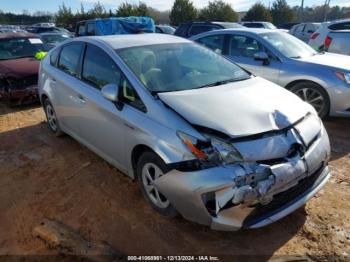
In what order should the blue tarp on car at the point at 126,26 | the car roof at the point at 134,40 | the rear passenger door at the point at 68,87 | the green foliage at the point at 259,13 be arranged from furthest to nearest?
the green foliage at the point at 259,13, the blue tarp on car at the point at 126,26, the rear passenger door at the point at 68,87, the car roof at the point at 134,40

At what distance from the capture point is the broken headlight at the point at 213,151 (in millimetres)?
2516

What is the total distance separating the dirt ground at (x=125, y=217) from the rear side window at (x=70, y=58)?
1.19 metres

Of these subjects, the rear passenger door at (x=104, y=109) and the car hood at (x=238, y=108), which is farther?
the rear passenger door at (x=104, y=109)

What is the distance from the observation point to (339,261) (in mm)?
2572

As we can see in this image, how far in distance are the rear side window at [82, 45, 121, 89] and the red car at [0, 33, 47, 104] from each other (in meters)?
3.44

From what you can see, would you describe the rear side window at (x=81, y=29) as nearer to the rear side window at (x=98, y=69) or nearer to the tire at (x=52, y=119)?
the tire at (x=52, y=119)

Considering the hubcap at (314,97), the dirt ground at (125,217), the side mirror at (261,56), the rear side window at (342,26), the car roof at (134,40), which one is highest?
the car roof at (134,40)

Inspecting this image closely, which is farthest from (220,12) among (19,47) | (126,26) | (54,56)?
(54,56)

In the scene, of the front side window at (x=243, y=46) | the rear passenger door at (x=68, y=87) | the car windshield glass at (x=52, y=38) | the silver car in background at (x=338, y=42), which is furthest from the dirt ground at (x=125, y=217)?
the car windshield glass at (x=52, y=38)

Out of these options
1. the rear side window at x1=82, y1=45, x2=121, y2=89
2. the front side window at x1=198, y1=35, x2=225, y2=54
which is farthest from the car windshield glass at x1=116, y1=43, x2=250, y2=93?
the front side window at x1=198, y1=35, x2=225, y2=54

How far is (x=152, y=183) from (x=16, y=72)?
5356mm

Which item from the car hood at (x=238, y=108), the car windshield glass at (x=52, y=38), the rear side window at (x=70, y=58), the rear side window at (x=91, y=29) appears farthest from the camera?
the car windshield glass at (x=52, y=38)

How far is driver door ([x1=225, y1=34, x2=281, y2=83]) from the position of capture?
589cm

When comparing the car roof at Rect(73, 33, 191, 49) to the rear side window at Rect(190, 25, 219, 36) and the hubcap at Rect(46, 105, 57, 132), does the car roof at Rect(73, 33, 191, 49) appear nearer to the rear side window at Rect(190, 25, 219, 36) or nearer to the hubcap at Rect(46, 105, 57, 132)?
the hubcap at Rect(46, 105, 57, 132)
